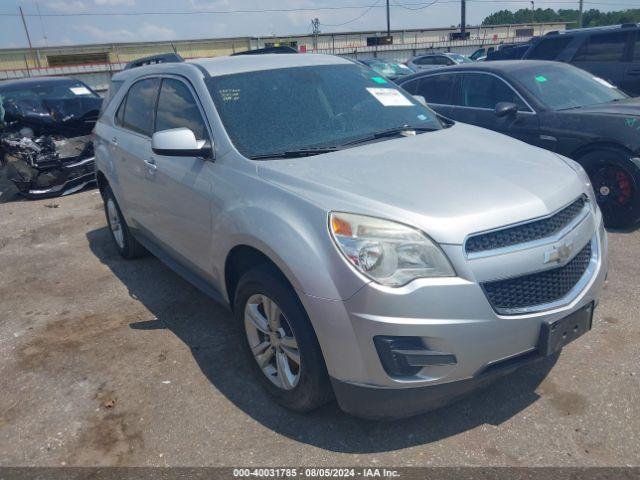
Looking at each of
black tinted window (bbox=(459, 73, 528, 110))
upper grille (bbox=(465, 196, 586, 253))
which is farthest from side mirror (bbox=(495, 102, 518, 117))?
upper grille (bbox=(465, 196, 586, 253))

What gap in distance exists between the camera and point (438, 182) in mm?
2596

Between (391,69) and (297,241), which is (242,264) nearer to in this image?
(297,241)

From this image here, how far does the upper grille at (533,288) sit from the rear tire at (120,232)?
3.70 metres

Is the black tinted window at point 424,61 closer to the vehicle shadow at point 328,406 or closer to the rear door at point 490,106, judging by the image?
the rear door at point 490,106

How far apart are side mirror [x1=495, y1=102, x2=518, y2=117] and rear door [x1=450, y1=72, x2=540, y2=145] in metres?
0.16

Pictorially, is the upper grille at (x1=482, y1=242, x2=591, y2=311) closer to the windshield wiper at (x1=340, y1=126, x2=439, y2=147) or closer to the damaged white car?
the windshield wiper at (x1=340, y1=126, x2=439, y2=147)

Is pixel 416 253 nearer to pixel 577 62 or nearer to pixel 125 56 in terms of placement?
pixel 577 62

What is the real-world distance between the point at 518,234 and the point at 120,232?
13.2ft

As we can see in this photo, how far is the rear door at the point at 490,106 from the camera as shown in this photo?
5770 millimetres

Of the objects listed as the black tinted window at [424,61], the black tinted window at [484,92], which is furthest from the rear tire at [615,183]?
the black tinted window at [424,61]

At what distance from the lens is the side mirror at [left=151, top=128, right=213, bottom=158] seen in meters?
3.11

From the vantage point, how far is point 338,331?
2316 millimetres

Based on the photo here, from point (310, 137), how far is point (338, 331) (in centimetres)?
136

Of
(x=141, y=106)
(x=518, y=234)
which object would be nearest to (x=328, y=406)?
(x=518, y=234)
